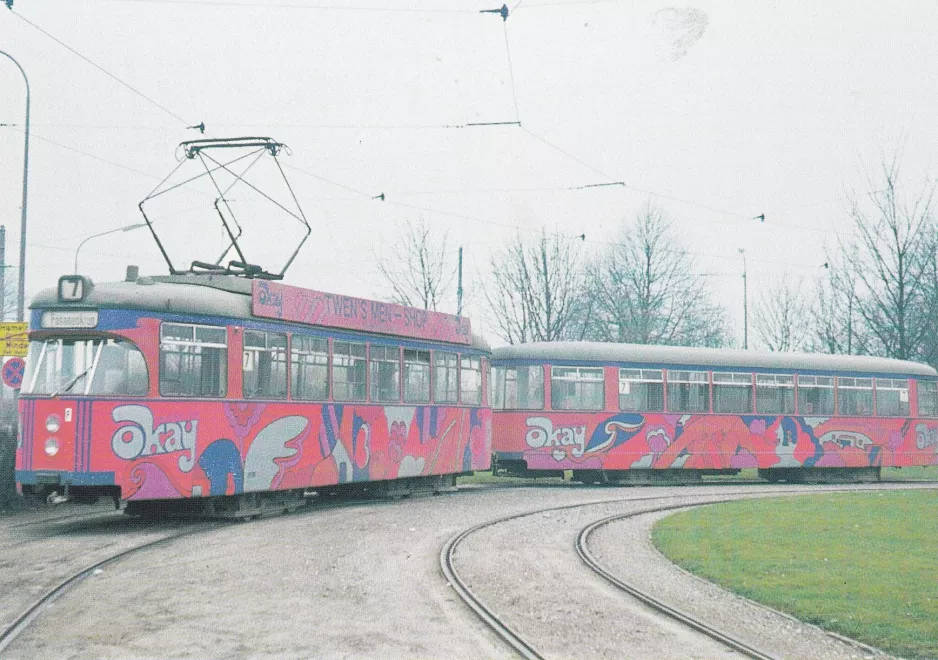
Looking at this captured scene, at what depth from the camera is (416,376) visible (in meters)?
19.4

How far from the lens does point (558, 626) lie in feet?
27.3

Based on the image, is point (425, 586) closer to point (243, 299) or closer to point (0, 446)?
point (243, 299)

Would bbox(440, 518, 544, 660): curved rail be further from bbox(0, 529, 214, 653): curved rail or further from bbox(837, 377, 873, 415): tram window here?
bbox(837, 377, 873, 415): tram window

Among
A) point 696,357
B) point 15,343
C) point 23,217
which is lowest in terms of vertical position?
point 15,343

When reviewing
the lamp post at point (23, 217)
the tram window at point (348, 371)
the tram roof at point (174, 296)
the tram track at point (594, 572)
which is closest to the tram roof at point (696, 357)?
the tram track at point (594, 572)

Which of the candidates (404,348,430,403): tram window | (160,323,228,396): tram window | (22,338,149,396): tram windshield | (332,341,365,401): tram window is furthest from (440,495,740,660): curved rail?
(22,338,149,396): tram windshield

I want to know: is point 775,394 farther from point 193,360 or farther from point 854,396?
point 193,360

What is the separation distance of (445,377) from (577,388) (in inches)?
187

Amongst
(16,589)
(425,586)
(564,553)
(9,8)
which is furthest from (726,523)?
(9,8)

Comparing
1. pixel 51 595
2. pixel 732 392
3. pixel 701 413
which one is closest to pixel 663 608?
pixel 51 595

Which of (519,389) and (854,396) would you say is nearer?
(519,389)

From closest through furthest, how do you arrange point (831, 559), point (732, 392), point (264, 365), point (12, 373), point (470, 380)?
point (831, 559) < point (264, 365) < point (12, 373) < point (470, 380) < point (732, 392)

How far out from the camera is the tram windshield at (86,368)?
13492mm

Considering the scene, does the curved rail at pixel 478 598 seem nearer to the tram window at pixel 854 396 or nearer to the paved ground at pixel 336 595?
the paved ground at pixel 336 595
